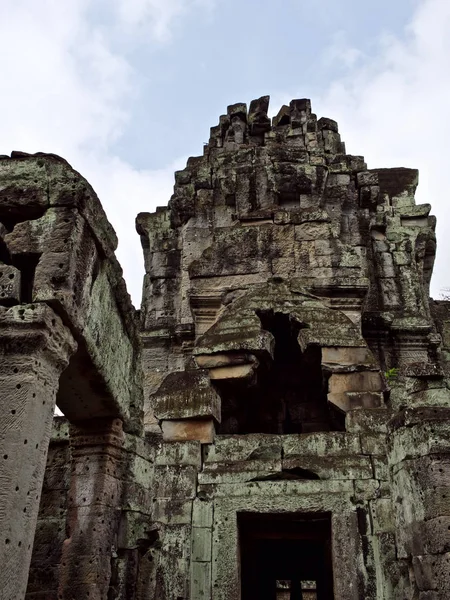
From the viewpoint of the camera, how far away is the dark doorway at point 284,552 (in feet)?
27.3

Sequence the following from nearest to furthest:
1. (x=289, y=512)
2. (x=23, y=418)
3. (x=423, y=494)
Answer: (x=23, y=418) → (x=423, y=494) → (x=289, y=512)

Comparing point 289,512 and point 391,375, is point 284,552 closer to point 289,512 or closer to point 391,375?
point 391,375

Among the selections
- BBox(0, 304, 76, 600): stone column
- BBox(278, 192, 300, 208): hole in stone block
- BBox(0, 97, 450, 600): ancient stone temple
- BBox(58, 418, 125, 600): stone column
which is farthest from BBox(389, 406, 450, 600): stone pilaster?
BBox(278, 192, 300, 208): hole in stone block

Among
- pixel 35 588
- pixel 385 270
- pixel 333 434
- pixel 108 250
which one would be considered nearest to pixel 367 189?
pixel 385 270

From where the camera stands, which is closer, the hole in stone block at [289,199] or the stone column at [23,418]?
the stone column at [23,418]

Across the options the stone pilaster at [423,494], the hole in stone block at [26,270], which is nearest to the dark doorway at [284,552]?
the stone pilaster at [423,494]

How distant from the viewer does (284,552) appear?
1195 centimetres

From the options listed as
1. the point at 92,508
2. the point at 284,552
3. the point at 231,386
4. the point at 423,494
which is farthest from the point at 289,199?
the point at 92,508

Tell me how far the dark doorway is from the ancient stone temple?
2.1 inches

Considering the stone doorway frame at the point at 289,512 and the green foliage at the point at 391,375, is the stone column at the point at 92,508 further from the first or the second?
the green foliage at the point at 391,375

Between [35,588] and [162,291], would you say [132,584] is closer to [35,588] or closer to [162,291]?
[35,588]

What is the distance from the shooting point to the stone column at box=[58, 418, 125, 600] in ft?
16.1

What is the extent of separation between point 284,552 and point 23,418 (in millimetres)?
9607

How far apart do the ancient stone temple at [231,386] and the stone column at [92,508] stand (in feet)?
0.06
